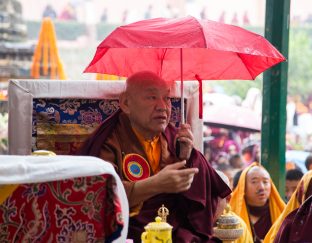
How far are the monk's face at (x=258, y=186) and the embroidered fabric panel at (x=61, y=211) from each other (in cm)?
323

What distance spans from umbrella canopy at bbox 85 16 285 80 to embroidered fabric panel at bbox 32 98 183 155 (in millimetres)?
279

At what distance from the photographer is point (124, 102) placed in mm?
4777

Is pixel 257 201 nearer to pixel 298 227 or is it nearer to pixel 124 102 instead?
pixel 124 102

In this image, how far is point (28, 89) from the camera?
4863 mm

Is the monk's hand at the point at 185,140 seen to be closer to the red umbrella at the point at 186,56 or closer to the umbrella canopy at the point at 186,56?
the red umbrella at the point at 186,56

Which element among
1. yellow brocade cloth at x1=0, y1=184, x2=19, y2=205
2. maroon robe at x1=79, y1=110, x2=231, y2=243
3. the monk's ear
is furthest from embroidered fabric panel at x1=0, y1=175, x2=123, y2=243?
the monk's ear

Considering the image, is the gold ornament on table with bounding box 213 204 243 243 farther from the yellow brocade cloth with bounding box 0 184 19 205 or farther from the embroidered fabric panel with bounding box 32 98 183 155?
the yellow brocade cloth with bounding box 0 184 19 205

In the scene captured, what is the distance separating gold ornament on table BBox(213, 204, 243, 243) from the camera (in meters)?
4.50

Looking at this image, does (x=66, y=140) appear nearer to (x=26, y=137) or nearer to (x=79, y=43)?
(x=26, y=137)

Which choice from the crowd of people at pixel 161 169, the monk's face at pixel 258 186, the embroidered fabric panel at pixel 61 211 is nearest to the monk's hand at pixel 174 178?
the crowd of people at pixel 161 169

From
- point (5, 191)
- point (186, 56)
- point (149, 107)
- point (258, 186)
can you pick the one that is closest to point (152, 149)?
point (149, 107)

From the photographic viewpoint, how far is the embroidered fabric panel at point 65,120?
490 centimetres

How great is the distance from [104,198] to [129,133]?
1676mm

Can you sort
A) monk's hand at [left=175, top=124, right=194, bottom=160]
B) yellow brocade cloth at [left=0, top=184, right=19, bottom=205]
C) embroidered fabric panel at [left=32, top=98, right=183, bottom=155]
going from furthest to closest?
1. embroidered fabric panel at [left=32, top=98, right=183, bottom=155]
2. monk's hand at [left=175, top=124, right=194, bottom=160]
3. yellow brocade cloth at [left=0, top=184, right=19, bottom=205]
